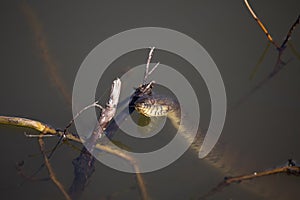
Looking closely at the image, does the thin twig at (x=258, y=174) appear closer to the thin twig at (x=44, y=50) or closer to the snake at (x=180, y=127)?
the snake at (x=180, y=127)

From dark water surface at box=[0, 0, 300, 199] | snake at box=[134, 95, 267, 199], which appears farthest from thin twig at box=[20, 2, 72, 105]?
snake at box=[134, 95, 267, 199]

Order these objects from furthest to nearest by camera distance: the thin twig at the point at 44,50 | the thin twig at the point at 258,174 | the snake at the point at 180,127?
the thin twig at the point at 44,50
the snake at the point at 180,127
the thin twig at the point at 258,174

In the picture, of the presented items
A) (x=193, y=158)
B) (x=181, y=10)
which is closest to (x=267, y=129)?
(x=193, y=158)

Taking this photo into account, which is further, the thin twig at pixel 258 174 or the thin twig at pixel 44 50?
the thin twig at pixel 44 50

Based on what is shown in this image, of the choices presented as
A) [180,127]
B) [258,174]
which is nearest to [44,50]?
[180,127]

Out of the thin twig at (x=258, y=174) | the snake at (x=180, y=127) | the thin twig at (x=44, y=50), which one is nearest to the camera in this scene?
the thin twig at (x=258, y=174)

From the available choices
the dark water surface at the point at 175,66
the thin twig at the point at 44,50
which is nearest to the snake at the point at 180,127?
the dark water surface at the point at 175,66

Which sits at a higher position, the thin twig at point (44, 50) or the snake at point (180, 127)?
the thin twig at point (44, 50)

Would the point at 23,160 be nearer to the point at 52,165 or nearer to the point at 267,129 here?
the point at 52,165

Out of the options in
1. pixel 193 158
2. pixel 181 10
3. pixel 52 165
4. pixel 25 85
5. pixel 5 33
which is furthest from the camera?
pixel 181 10
